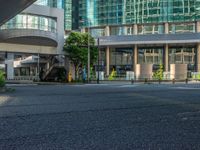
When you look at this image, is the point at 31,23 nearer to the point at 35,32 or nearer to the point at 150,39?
the point at 35,32

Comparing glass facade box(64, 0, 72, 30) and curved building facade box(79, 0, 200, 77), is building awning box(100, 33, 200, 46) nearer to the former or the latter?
curved building facade box(79, 0, 200, 77)

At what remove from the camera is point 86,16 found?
109 m

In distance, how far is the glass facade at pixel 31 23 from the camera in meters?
64.5

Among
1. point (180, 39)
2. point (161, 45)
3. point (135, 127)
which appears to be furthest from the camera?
point (161, 45)

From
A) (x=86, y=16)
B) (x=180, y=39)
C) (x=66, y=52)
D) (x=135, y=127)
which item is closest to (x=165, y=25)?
(x=180, y=39)

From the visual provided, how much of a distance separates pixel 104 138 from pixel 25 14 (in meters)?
58.1

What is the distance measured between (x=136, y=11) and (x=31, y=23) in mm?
41034

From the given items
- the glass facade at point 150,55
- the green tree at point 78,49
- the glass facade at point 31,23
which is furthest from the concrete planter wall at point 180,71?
the glass facade at point 150,55

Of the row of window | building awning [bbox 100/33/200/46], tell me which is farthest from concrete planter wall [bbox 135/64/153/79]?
the row of window

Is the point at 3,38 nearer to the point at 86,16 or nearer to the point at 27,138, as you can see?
the point at 86,16

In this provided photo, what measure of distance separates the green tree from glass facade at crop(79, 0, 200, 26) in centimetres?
3132

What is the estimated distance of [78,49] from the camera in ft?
228

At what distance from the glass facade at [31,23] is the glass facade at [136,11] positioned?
35.8m

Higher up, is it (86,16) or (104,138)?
(86,16)
